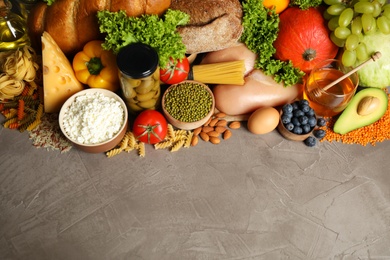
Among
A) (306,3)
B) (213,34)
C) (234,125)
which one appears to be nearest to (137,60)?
(213,34)

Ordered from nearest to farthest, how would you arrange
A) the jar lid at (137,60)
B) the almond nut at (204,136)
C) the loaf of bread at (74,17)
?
the jar lid at (137,60) < the loaf of bread at (74,17) < the almond nut at (204,136)

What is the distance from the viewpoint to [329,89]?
1.38 m

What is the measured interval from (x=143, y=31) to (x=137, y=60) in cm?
11

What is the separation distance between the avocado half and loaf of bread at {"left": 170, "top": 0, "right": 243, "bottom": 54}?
49 cm

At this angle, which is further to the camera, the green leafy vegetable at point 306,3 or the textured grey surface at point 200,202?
the green leafy vegetable at point 306,3

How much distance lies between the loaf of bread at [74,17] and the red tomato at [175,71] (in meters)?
0.18

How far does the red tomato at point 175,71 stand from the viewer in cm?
129

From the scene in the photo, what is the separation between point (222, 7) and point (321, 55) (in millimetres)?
401

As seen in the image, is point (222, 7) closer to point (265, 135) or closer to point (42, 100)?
point (265, 135)

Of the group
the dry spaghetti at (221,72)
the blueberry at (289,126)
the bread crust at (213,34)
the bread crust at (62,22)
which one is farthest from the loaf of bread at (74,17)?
the blueberry at (289,126)

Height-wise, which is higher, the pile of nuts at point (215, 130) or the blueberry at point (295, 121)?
the blueberry at point (295, 121)

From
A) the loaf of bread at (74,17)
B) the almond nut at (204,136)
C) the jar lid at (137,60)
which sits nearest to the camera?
the jar lid at (137,60)

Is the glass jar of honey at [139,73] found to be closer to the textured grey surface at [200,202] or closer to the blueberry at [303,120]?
the textured grey surface at [200,202]

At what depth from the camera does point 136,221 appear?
121 centimetres
